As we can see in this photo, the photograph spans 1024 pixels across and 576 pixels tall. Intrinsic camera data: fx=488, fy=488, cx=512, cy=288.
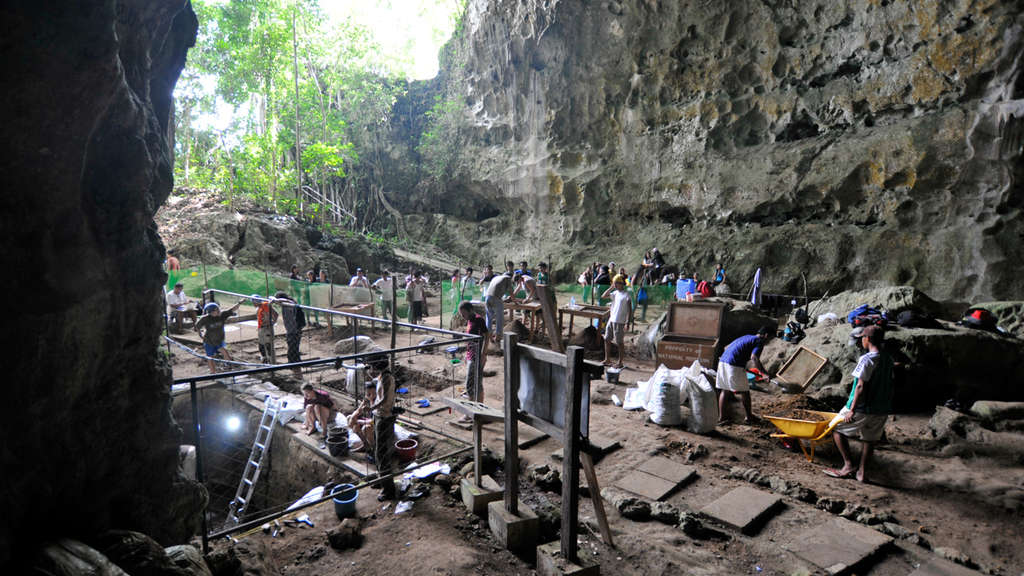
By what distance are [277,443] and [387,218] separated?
2428cm

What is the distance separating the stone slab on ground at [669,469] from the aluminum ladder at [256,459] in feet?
18.3

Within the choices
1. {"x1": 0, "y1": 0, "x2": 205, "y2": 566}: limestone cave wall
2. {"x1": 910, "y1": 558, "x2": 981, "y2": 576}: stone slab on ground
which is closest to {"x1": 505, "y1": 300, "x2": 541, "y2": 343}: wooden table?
{"x1": 910, "y1": 558, "x2": 981, "y2": 576}: stone slab on ground

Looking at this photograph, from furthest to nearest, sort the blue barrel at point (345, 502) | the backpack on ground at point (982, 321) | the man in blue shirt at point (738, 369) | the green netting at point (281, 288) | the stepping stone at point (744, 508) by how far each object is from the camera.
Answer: the green netting at point (281, 288) → the backpack on ground at point (982, 321) → the man in blue shirt at point (738, 369) → the blue barrel at point (345, 502) → the stepping stone at point (744, 508)

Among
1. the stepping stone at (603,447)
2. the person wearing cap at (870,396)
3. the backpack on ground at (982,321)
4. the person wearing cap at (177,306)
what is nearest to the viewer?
the person wearing cap at (870,396)

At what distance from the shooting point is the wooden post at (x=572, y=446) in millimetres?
3492

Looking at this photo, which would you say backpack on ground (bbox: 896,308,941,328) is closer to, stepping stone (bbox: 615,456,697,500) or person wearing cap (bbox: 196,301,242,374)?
stepping stone (bbox: 615,456,697,500)

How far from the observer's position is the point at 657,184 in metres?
20.8

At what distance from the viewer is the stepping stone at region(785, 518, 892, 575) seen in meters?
3.95

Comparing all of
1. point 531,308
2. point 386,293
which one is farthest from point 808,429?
point 386,293

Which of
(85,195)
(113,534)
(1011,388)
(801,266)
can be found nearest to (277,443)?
(113,534)

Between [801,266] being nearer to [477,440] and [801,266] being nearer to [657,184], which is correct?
[657,184]

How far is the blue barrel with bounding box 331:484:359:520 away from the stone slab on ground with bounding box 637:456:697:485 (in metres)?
3.16

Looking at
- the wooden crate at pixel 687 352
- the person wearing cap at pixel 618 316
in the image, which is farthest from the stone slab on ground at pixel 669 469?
the wooden crate at pixel 687 352

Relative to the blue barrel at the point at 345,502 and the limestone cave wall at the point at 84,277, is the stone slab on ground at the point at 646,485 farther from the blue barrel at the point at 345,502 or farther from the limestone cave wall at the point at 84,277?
the limestone cave wall at the point at 84,277
